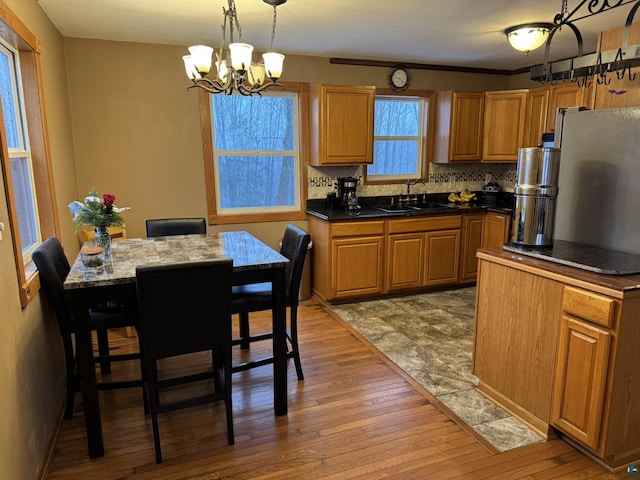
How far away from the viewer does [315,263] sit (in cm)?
442

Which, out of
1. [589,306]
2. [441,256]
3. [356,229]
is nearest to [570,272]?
[589,306]

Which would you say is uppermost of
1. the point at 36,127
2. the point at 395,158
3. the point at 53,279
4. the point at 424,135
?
the point at 424,135

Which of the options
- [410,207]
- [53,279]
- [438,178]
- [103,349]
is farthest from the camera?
[438,178]

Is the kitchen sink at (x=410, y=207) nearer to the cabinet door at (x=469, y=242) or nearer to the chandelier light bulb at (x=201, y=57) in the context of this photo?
the cabinet door at (x=469, y=242)

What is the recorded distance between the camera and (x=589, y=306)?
1.89 m

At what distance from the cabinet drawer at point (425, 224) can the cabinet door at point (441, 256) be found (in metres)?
0.06

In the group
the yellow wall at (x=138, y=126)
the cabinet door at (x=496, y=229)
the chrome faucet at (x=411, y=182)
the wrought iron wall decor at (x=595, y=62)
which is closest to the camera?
the wrought iron wall decor at (x=595, y=62)

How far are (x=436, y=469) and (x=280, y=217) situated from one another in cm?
293

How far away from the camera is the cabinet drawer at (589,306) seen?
1808 millimetres

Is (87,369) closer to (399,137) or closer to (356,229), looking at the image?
(356,229)

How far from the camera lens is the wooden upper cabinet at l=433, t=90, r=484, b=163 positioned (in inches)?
181

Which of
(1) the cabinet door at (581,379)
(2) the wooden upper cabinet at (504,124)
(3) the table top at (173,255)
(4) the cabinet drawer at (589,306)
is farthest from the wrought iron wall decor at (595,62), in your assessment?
(2) the wooden upper cabinet at (504,124)

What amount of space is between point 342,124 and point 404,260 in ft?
4.87

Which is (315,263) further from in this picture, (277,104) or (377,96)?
(377,96)
